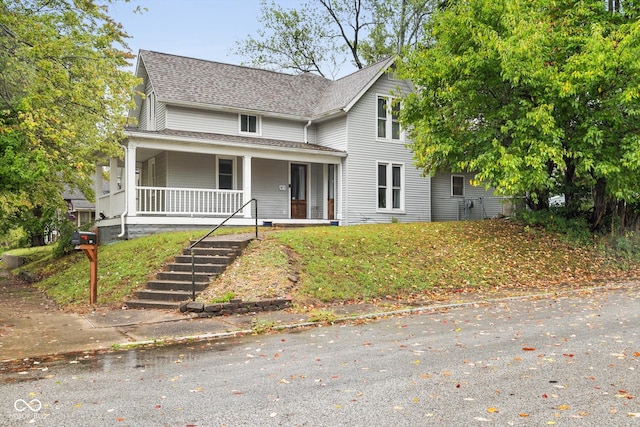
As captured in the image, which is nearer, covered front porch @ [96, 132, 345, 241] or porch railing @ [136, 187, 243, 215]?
covered front porch @ [96, 132, 345, 241]

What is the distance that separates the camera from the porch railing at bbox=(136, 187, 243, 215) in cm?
1852

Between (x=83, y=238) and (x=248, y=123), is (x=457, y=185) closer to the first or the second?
(x=248, y=123)

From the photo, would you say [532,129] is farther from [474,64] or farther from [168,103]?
[168,103]

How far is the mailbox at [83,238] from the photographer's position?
10398 mm

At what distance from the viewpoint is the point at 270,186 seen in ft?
72.3

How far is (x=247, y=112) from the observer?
2178cm

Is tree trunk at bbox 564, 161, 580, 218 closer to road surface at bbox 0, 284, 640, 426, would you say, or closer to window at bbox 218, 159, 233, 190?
road surface at bbox 0, 284, 640, 426

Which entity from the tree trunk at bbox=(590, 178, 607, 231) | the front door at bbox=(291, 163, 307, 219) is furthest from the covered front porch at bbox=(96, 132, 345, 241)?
the tree trunk at bbox=(590, 178, 607, 231)

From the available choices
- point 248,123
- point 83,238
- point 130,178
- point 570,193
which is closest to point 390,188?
point 248,123

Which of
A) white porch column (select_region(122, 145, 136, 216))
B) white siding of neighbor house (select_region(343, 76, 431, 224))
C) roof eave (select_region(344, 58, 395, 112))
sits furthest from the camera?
white siding of neighbor house (select_region(343, 76, 431, 224))

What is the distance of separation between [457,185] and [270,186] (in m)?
10.2

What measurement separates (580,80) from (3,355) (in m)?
14.0

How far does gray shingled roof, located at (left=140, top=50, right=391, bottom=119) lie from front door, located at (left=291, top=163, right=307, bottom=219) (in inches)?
93.2

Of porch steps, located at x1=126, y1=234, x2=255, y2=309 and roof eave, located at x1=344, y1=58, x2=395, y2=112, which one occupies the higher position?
roof eave, located at x1=344, y1=58, x2=395, y2=112
